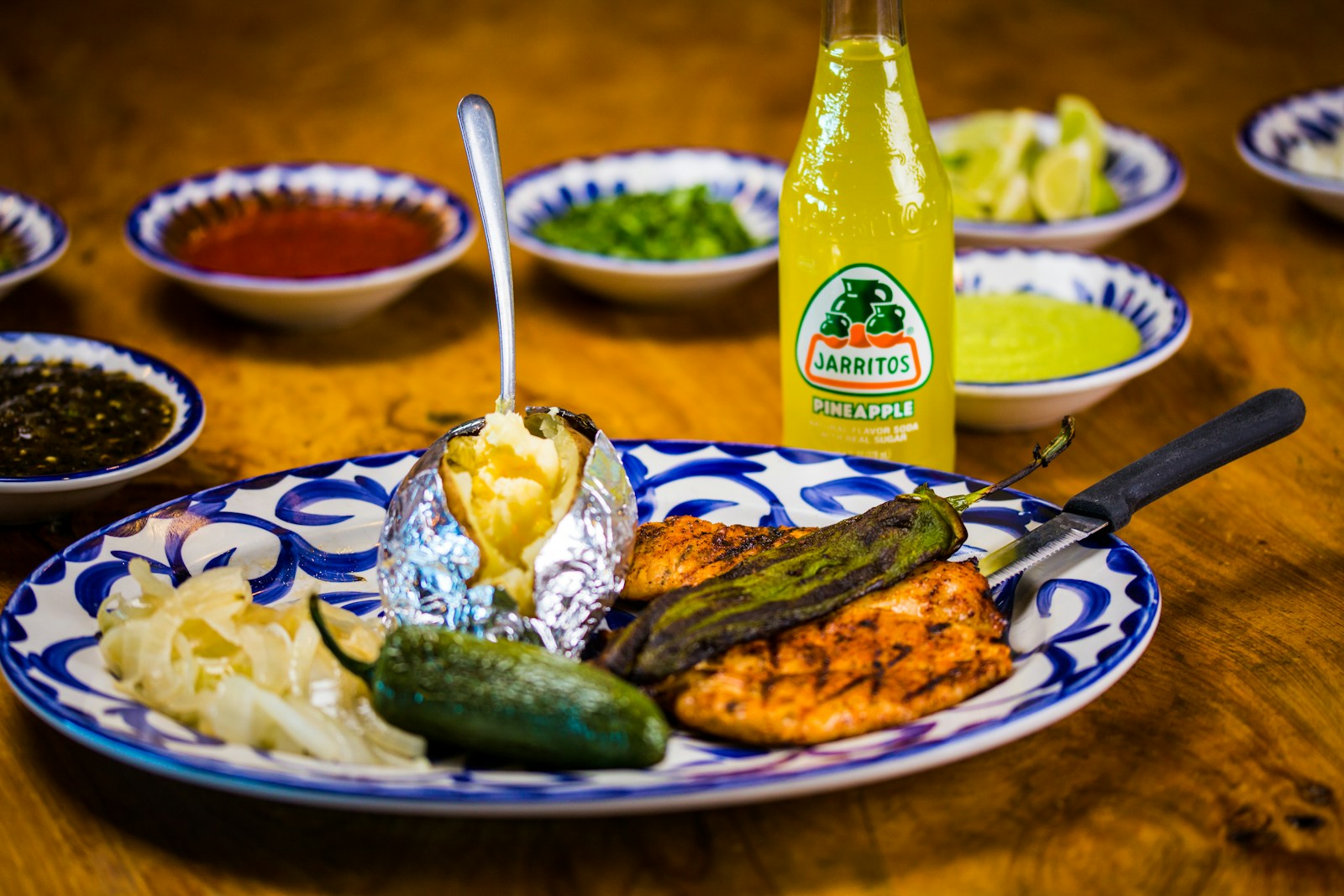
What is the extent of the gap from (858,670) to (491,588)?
0.41 meters

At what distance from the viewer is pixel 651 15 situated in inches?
187

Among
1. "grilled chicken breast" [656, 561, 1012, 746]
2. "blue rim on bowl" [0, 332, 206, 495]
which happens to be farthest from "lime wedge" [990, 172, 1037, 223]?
"blue rim on bowl" [0, 332, 206, 495]

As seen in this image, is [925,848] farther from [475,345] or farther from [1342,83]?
[1342,83]

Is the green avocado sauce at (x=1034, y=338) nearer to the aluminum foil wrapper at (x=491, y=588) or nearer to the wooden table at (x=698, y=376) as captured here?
the wooden table at (x=698, y=376)

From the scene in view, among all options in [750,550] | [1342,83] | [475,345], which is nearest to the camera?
[750,550]

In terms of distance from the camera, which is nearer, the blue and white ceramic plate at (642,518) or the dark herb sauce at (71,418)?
the blue and white ceramic plate at (642,518)

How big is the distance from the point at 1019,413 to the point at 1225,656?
653 millimetres

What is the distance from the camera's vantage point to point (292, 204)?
312 cm

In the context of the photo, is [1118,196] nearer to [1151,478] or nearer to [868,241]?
[868,241]

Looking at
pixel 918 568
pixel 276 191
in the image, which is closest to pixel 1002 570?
pixel 918 568

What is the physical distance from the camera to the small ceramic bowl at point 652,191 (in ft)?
8.82

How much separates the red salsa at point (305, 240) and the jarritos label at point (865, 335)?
1155 millimetres

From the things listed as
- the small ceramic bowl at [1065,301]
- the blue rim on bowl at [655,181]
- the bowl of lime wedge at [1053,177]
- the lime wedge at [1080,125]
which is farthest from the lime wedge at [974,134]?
the small ceramic bowl at [1065,301]

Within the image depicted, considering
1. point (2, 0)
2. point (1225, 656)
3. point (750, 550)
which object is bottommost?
point (1225, 656)
